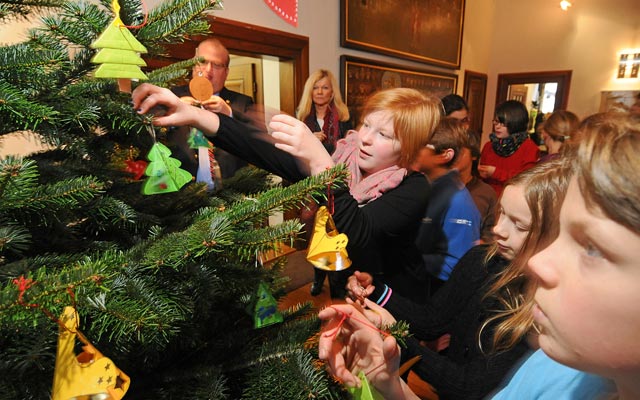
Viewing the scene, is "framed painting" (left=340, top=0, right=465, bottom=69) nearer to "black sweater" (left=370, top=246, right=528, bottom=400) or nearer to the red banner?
the red banner

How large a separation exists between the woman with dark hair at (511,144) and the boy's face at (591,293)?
3005mm

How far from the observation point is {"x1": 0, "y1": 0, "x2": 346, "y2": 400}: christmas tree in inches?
16.9

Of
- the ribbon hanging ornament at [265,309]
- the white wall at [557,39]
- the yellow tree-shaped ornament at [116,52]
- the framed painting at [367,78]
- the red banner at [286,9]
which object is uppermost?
the white wall at [557,39]

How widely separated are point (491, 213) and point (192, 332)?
1857mm

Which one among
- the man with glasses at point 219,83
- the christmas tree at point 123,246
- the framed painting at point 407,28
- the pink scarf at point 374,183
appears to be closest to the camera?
the christmas tree at point 123,246

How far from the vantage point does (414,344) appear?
41.8 inches

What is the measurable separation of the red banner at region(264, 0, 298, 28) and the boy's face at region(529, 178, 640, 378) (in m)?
3.09

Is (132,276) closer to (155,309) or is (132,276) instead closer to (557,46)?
(155,309)

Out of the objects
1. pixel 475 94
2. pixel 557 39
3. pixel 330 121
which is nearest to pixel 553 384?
pixel 330 121

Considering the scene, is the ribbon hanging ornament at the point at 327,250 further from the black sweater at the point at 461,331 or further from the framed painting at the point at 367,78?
the framed painting at the point at 367,78

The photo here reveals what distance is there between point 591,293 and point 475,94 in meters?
7.30

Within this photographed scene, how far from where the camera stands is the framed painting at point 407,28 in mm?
3717

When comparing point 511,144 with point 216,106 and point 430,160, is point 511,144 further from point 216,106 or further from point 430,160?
point 216,106

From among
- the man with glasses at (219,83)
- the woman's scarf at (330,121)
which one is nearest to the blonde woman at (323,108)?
the woman's scarf at (330,121)
